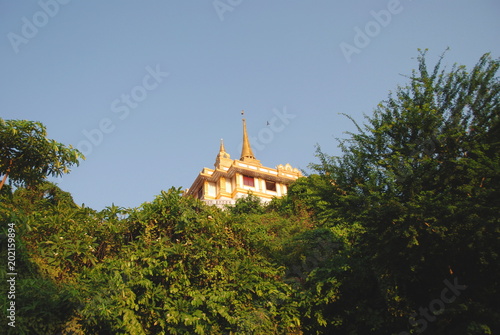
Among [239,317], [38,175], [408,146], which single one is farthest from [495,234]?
[38,175]

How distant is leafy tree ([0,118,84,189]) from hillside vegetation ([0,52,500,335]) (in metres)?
0.03

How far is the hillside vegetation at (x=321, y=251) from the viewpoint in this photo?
820 centimetres

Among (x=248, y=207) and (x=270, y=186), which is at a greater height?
(x=270, y=186)

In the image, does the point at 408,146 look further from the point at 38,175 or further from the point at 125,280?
the point at 38,175

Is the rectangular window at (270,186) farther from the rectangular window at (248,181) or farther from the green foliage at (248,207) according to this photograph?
the green foliage at (248,207)

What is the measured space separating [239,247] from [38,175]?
4685 mm

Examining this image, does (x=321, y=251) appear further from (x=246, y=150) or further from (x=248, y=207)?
(x=246, y=150)

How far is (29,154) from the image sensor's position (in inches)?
322

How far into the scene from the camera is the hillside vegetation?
26.9 feet

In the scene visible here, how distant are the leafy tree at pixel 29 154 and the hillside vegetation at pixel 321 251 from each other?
27mm

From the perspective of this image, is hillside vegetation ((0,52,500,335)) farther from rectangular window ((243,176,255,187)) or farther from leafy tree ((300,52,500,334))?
rectangular window ((243,176,255,187))

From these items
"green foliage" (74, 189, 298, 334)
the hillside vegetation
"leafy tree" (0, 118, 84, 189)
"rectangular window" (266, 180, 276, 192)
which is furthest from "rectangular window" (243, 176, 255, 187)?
"leafy tree" (0, 118, 84, 189)

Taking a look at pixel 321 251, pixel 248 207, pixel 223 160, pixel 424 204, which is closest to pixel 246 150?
pixel 223 160

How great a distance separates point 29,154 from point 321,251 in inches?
286
